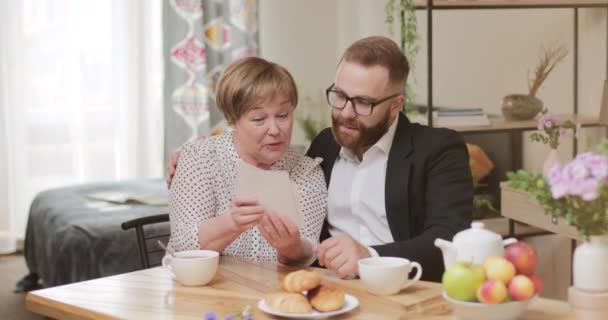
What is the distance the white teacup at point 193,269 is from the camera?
1.93m

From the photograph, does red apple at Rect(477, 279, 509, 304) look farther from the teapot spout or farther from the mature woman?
the mature woman

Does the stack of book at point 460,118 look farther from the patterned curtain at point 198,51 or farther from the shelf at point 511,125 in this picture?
the patterned curtain at point 198,51

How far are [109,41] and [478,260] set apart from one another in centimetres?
412

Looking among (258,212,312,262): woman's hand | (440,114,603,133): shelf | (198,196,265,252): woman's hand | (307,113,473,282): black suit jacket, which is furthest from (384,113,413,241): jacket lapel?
(440,114,603,133): shelf

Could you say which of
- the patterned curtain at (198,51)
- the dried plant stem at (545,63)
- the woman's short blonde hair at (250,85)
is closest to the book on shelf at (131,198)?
the patterned curtain at (198,51)

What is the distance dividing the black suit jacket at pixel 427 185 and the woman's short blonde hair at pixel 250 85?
338 mm

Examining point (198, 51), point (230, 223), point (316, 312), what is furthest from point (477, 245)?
point (198, 51)

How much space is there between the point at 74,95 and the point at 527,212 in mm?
3060

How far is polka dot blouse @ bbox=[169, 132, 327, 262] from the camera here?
2246mm

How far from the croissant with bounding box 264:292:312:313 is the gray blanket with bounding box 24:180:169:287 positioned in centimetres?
200

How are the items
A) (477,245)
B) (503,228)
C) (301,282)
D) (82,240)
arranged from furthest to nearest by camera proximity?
1. (503,228)
2. (82,240)
3. (301,282)
4. (477,245)

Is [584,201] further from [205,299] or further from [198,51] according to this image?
[198,51]

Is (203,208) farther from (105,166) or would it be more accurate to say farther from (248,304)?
(105,166)

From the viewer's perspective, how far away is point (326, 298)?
170 centimetres
